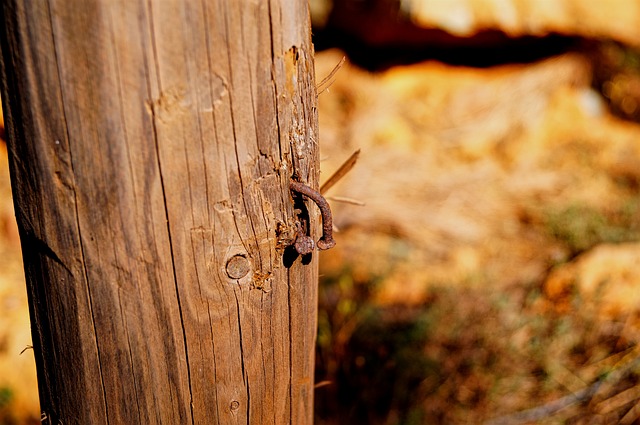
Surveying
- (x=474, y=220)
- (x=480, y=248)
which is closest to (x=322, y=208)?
(x=480, y=248)

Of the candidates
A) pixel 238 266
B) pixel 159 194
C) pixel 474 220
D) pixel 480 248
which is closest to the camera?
pixel 159 194

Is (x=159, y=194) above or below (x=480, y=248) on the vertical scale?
above

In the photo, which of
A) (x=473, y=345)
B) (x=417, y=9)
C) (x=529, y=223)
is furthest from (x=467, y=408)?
(x=417, y=9)

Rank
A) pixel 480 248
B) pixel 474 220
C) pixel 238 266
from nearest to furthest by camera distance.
Answer: pixel 238 266
pixel 480 248
pixel 474 220

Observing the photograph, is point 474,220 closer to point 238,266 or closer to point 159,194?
point 238,266

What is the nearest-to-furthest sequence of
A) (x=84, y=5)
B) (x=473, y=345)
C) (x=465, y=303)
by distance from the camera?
1. (x=84, y=5)
2. (x=473, y=345)
3. (x=465, y=303)

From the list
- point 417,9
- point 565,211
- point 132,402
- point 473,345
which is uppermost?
point 417,9

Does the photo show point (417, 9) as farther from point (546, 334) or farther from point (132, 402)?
point (132, 402)

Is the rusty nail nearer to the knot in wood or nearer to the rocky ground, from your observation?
the knot in wood
